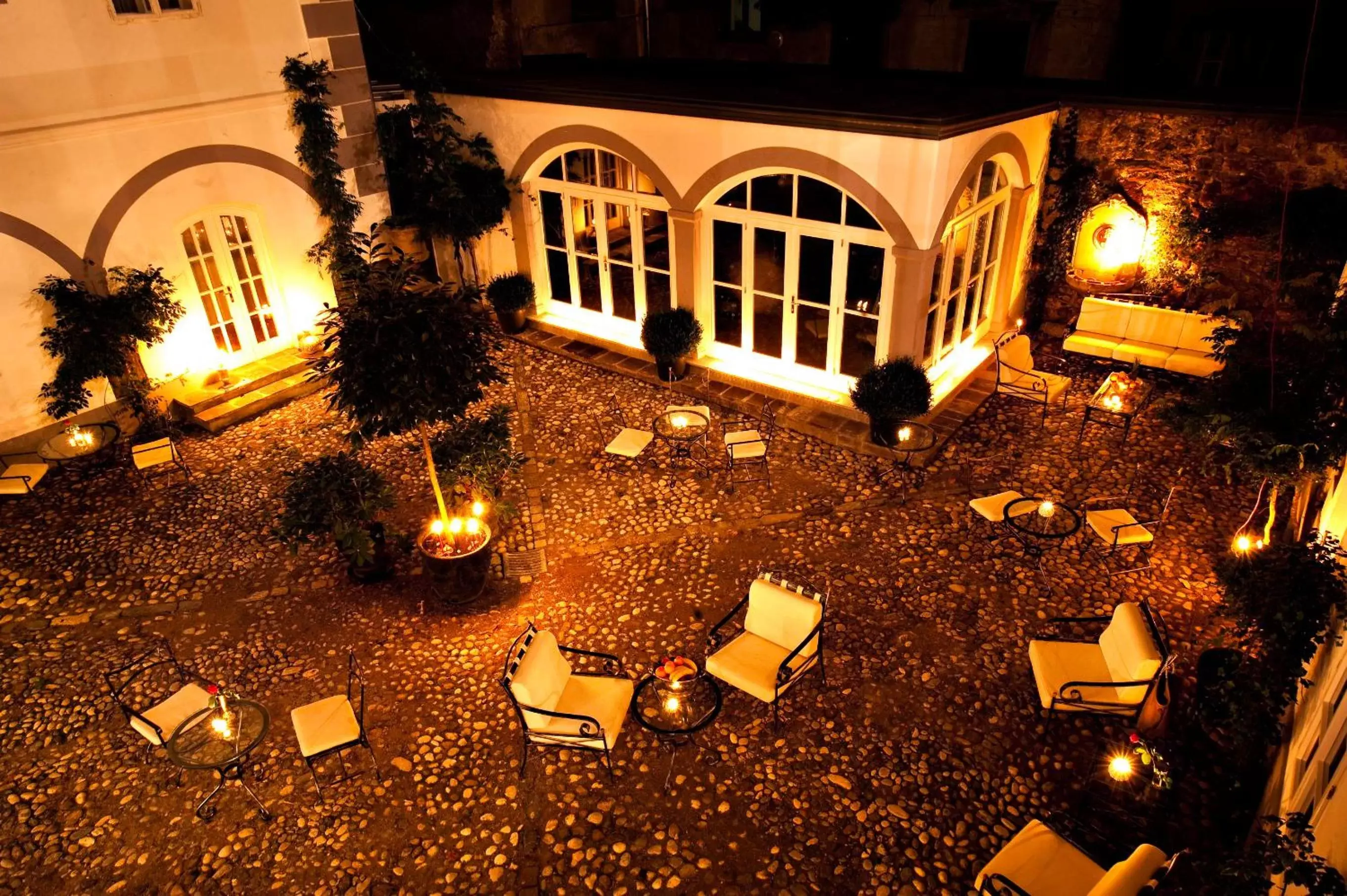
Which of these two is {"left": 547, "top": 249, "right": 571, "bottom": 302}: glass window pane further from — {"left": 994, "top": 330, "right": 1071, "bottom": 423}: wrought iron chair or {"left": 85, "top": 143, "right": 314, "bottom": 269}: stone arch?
{"left": 994, "top": 330, "right": 1071, "bottom": 423}: wrought iron chair

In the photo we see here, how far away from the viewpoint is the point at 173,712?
580 centimetres

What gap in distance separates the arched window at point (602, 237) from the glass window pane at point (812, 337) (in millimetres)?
1925

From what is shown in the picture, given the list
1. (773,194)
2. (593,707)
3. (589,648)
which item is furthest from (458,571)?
(773,194)

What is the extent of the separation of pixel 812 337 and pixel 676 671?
644 centimetres

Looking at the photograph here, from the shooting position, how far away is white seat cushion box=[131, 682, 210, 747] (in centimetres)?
564

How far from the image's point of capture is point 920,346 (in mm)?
9523

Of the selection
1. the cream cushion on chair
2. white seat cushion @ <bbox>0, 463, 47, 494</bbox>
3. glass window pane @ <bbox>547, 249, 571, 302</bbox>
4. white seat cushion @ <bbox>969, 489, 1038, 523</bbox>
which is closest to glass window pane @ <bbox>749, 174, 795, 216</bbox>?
glass window pane @ <bbox>547, 249, 571, 302</bbox>

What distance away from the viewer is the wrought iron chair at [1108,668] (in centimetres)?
545

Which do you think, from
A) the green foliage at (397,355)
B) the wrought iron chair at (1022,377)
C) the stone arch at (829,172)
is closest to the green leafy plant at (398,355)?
the green foliage at (397,355)

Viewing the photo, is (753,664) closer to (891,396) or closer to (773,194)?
(891,396)

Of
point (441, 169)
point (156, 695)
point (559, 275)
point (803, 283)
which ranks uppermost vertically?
point (441, 169)

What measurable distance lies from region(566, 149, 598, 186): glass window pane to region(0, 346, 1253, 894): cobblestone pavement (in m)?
4.25

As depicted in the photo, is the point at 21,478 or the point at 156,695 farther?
the point at 21,478

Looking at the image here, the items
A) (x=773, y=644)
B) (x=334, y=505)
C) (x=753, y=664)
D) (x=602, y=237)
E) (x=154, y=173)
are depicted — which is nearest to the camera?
(x=753, y=664)
